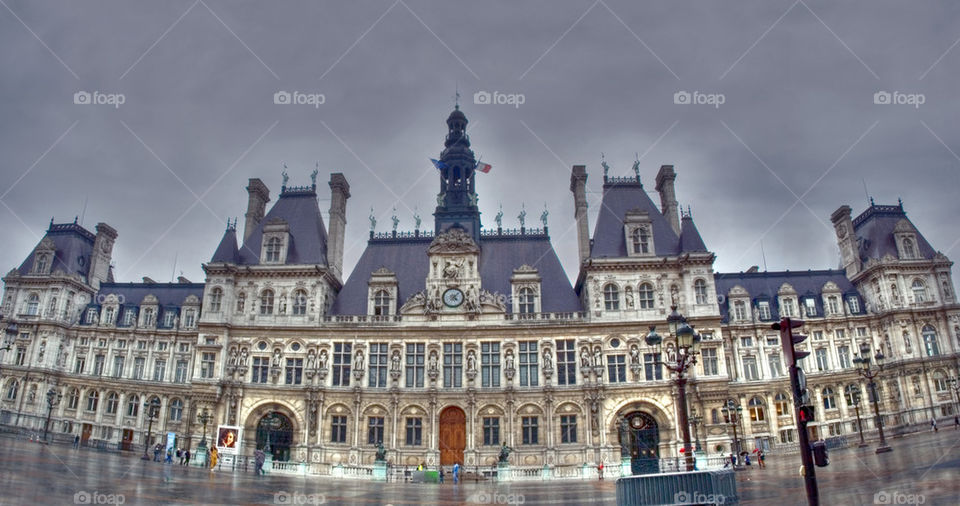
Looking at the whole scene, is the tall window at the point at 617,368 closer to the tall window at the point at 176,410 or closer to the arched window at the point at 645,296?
the arched window at the point at 645,296

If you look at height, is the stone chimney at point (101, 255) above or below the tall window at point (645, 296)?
above

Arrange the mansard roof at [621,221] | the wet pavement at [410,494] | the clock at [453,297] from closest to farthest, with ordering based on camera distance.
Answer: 1. the wet pavement at [410,494]
2. the clock at [453,297]
3. the mansard roof at [621,221]

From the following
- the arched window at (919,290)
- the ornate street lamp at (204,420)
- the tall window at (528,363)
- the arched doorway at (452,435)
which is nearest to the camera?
the ornate street lamp at (204,420)

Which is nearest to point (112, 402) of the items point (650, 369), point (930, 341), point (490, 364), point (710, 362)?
point (490, 364)

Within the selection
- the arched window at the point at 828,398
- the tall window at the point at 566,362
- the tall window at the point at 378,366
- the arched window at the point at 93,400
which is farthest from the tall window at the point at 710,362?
the arched window at the point at 93,400

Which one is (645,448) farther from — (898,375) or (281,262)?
(281,262)

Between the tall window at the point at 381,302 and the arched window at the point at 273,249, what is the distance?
8685 mm

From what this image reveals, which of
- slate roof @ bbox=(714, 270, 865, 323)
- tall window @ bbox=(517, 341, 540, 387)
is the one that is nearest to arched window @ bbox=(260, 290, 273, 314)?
tall window @ bbox=(517, 341, 540, 387)

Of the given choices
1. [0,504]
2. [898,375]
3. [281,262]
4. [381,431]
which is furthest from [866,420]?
[0,504]

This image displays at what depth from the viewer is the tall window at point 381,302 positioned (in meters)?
46.2

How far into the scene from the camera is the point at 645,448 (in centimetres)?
4194

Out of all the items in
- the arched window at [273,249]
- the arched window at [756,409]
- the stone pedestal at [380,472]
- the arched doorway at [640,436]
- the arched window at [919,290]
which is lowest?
the stone pedestal at [380,472]

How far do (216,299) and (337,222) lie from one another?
1116 centimetres

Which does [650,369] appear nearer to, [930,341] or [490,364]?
[490,364]
